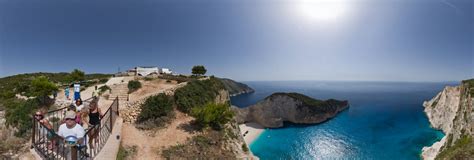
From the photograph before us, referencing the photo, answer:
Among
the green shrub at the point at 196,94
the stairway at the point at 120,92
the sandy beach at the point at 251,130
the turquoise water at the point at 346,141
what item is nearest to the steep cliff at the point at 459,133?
the turquoise water at the point at 346,141

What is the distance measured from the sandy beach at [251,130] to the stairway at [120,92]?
2358 centimetres

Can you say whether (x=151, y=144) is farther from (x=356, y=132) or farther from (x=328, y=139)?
(x=356, y=132)

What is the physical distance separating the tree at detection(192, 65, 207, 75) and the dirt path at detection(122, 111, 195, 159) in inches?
584

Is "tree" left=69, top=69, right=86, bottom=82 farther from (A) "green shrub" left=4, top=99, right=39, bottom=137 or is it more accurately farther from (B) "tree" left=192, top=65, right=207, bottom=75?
(B) "tree" left=192, top=65, right=207, bottom=75

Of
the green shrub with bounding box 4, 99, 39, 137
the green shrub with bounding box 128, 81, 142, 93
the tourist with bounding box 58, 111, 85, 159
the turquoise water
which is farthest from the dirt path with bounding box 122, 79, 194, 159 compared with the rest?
the turquoise water

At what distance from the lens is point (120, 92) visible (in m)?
20.2

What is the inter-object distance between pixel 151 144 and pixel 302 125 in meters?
43.8

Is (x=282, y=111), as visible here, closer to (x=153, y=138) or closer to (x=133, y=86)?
(x=133, y=86)

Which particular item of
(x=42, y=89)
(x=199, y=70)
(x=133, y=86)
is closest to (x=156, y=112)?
(x=133, y=86)

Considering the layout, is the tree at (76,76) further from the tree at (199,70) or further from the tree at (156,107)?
the tree at (156,107)

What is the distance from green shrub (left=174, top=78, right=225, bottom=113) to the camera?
1972 centimetres

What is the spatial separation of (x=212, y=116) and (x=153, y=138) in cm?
488

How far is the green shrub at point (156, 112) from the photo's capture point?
54.4ft

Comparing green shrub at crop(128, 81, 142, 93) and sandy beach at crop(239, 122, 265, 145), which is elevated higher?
green shrub at crop(128, 81, 142, 93)
